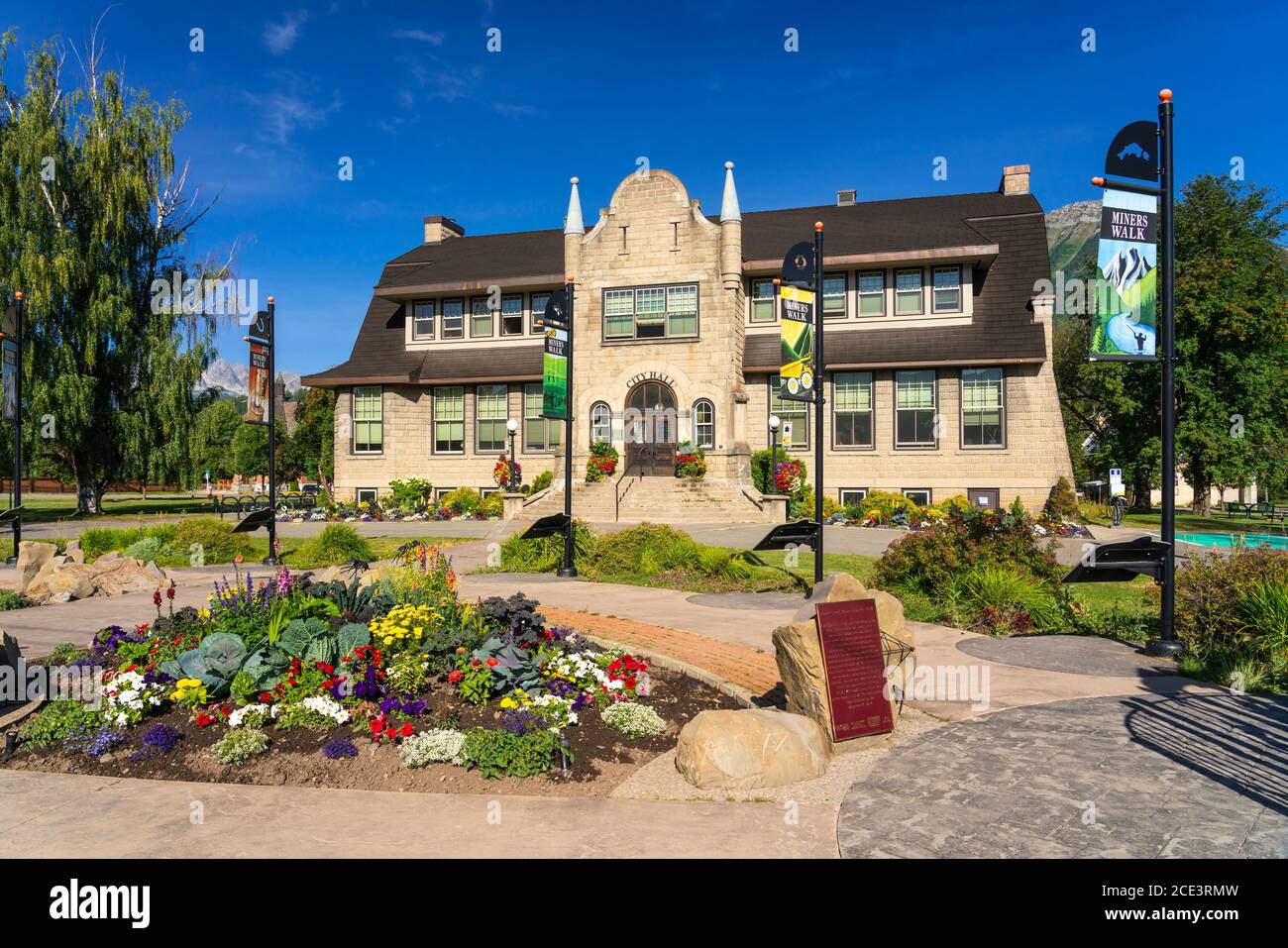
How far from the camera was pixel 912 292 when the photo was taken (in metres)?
32.3

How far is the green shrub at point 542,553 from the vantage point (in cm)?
1554

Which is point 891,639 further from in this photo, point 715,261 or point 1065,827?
point 715,261

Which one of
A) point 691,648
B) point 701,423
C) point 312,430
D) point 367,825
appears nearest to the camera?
point 367,825

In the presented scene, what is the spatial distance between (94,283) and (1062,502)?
35.1m

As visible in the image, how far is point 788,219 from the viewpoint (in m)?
36.1

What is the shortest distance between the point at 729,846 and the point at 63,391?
3320 cm

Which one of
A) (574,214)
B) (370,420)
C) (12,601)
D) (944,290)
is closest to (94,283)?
(370,420)

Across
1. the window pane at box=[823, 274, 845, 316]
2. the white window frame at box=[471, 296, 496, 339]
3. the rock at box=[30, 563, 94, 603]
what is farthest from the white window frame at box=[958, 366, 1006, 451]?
the rock at box=[30, 563, 94, 603]

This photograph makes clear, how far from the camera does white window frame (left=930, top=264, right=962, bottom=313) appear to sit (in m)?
31.7

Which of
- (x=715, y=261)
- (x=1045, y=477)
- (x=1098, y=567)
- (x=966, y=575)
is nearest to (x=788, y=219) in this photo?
(x=715, y=261)

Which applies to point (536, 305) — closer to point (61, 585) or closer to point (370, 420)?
point (370, 420)

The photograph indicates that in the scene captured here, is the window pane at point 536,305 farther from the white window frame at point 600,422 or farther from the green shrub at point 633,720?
the green shrub at point 633,720

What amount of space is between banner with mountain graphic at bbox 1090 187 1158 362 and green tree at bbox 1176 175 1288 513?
28.8 meters

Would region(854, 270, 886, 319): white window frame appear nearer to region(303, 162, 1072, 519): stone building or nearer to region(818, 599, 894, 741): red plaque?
region(303, 162, 1072, 519): stone building
